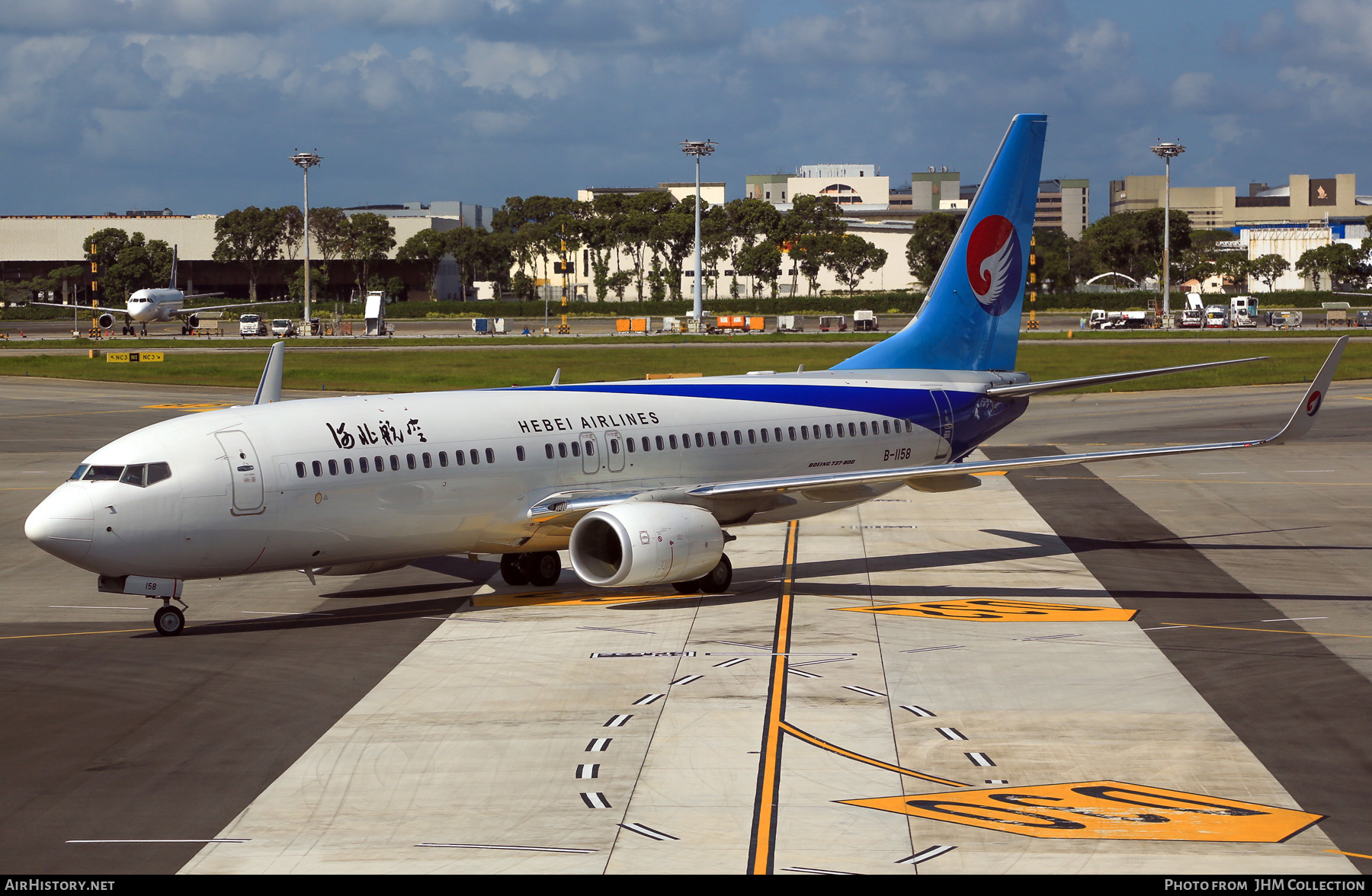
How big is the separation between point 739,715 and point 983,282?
19313mm

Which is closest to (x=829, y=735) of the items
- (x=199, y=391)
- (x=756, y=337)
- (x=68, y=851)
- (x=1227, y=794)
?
(x=1227, y=794)

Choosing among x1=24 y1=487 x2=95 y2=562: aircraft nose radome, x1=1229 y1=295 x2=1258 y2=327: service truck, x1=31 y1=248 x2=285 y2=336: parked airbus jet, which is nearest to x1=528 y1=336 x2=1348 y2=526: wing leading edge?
x1=24 y1=487 x2=95 y2=562: aircraft nose radome

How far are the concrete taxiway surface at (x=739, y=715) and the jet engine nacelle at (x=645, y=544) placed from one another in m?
0.94

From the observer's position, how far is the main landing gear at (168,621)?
2600cm

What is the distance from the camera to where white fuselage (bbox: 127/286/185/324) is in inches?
6093

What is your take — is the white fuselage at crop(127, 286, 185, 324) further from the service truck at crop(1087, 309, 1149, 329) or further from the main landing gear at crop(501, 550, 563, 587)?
the main landing gear at crop(501, 550, 563, 587)

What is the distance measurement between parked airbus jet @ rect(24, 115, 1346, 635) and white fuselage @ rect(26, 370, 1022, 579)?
4cm

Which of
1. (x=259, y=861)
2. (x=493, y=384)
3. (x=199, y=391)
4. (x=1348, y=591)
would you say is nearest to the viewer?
(x=259, y=861)

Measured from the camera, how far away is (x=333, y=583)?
31.5m

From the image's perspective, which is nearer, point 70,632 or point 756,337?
point 70,632

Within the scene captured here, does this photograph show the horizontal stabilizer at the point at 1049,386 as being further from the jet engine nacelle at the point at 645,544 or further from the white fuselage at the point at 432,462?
the jet engine nacelle at the point at 645,544

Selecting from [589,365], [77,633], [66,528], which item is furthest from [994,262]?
[589,365]

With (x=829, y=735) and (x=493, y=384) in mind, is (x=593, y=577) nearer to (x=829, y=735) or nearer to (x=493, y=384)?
(x=829, y=735)

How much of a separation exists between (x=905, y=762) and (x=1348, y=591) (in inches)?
610
